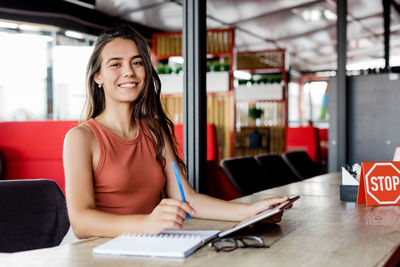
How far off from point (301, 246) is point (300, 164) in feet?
8.96

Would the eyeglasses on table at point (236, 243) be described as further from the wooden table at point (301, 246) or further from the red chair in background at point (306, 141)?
the red chair in background at point (306, 141)

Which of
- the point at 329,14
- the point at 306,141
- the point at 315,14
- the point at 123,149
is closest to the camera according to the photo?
the point at 123,149

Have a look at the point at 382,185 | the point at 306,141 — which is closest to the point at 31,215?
the point at 382,185

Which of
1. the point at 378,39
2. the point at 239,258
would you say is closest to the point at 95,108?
the point at 239,258

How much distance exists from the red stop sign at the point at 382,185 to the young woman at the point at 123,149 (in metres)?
0.55

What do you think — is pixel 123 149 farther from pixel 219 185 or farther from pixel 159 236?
pixel 219 185

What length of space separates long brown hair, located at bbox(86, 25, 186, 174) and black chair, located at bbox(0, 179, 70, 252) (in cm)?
31

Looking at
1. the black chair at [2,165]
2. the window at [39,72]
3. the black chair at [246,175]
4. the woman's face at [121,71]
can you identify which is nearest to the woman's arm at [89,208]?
the woman's face at [121,71]

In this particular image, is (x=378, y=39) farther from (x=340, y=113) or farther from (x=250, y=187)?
(x=250, y=187)

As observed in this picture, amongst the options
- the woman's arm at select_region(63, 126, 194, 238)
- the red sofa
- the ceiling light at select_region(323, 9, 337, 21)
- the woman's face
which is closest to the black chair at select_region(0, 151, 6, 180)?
the red sofa

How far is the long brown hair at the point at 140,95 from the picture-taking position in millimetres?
1646

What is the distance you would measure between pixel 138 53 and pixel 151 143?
320 millimetres

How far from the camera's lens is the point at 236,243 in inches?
42.8

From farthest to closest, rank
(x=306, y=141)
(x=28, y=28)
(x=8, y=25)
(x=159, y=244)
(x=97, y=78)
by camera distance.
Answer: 1. (x=306, y=141)
2. (x=28, y=28)
3. (x=8, y=25)
4. (x=97, y=78)
5. (x=159, y=244)
